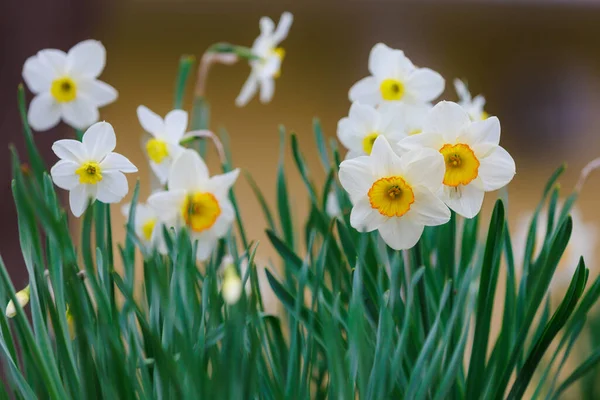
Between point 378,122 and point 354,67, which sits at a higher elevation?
point 354,67

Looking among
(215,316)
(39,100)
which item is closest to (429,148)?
(215,316)

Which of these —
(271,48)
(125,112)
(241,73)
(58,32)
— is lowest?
(271,48)

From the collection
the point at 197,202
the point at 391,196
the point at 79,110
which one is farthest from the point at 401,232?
the point at 79,110

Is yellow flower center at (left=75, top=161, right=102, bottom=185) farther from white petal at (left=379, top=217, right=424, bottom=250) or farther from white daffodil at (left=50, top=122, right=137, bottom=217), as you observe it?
white petal at (left=379, top=217, right=424, bottom=250)

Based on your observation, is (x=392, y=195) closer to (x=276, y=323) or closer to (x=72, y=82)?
(x=276, y=323)

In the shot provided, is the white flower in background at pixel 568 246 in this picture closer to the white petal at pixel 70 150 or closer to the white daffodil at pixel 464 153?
the white daffodil at pixel 464 153

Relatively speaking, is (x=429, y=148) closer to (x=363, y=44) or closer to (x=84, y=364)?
(x=84, y=364)

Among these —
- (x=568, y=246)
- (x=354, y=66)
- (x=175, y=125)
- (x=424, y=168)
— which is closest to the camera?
(x=424, y=168)
